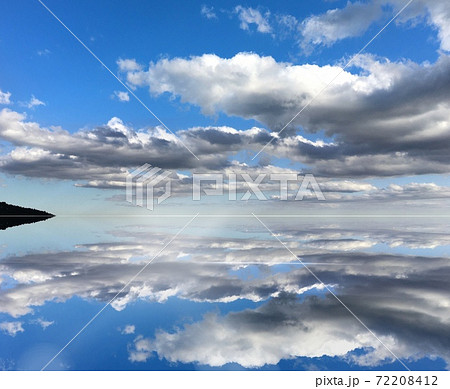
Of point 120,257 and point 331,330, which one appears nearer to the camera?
point 331,330

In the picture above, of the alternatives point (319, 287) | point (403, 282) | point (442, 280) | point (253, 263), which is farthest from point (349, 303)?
point (253, 263)

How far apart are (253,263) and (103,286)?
7.62 metres

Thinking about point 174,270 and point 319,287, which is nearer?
point 319,287

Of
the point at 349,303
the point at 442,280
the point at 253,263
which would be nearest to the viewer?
the point at 349,303

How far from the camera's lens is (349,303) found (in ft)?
37.0

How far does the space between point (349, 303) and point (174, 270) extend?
827 centimetres

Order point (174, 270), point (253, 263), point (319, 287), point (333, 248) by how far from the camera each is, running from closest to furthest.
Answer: point (319, 287)
point (174, 270)
point (253, 263)
point (333, 248)

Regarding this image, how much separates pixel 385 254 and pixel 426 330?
1339 cm

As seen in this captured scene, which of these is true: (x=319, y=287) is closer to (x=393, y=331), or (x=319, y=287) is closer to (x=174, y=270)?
(x=393, y=331)

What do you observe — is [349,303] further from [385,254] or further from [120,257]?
[120,257]

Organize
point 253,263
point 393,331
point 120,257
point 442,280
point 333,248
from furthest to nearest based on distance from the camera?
point 333,248 < point 120,257 < point 253,263 < point 442,280 < point 393,331

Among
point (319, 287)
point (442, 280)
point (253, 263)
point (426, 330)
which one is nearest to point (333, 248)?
point (253, 263)

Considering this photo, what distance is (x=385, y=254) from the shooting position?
2166 centimetres

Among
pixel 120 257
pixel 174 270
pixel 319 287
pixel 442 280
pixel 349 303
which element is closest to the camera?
pixel 349 303
